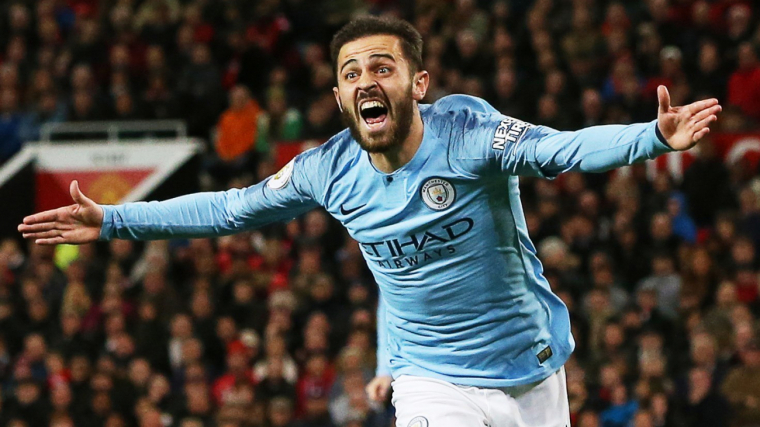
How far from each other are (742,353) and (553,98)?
3911 millimetres

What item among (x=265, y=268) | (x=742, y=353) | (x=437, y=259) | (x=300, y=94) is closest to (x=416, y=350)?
(x=437, y=259)

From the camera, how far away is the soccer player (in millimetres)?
5113

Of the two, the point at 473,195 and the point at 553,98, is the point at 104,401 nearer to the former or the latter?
the point at 553,98

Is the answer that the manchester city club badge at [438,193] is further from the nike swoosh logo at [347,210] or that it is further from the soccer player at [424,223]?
the nike swoosh logo at [347,210]

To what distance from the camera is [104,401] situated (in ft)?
37.9

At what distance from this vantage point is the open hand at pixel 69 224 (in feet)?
17.5

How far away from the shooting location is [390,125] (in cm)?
510

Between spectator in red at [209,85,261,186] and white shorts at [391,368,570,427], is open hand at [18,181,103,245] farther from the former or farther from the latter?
spectator in red at [209,85,261,186]

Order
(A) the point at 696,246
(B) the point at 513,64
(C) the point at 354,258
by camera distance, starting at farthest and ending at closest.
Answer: (B) the point at 513,64 → (C) the point at 354,258 → (A) the point at 696,246

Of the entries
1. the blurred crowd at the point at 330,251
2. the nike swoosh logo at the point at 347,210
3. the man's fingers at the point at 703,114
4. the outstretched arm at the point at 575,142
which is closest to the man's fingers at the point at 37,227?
the nike swoosh logo at the point at 347,210

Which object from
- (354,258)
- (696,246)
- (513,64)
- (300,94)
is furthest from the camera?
(300,94)

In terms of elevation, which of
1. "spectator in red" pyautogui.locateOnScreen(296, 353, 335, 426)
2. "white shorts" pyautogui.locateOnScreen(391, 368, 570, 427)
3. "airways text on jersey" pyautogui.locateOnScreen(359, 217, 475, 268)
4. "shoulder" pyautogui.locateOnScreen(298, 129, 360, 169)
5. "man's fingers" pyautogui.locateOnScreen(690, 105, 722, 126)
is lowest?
"spectator in red" pyautogui.locateOnScreen(296, 353, 335, 426)

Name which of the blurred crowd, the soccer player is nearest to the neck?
the soccer player

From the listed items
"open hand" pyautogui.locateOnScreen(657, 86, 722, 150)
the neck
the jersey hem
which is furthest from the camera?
the jersey hem
